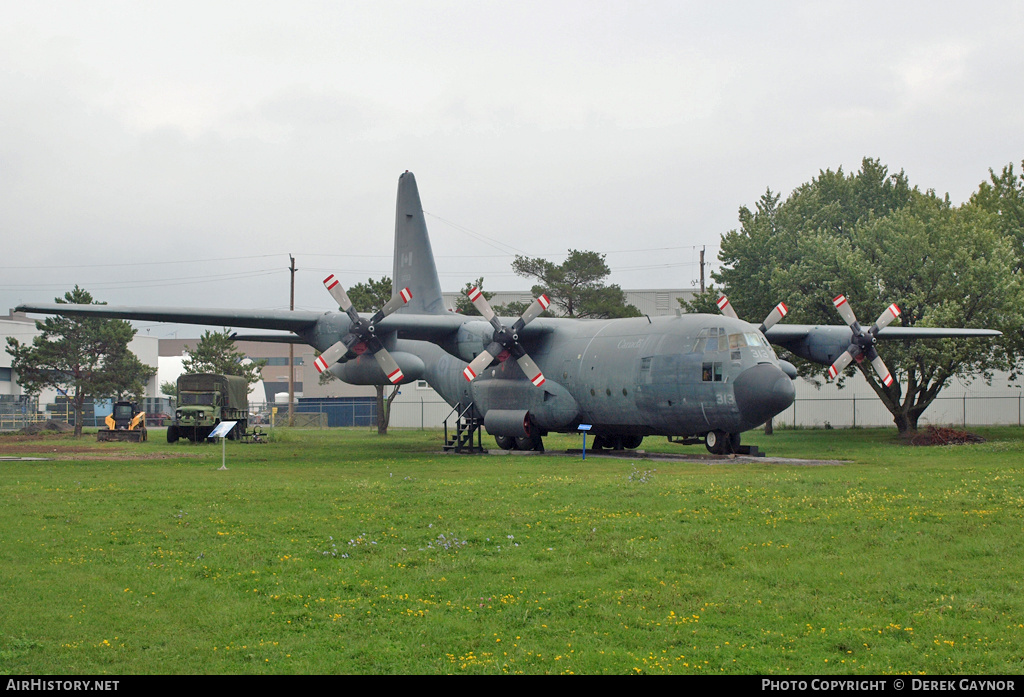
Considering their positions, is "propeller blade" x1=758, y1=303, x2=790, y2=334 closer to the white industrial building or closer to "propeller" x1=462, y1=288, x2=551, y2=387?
"propeller" x1=462, y1=288, x2=551, y2=387

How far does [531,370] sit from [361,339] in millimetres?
5765

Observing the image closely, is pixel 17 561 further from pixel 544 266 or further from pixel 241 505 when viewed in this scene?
pixel 544 266

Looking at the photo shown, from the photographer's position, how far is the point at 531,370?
3134cm

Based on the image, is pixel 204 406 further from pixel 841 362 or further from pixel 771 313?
Answer: pixel 841 362

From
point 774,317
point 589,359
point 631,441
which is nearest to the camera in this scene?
point 589,359

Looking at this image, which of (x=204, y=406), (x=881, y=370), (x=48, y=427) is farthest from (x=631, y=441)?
(x=48, y=427)

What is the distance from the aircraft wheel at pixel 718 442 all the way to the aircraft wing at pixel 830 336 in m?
5.92

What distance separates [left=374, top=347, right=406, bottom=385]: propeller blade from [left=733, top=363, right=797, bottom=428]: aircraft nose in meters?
11.1

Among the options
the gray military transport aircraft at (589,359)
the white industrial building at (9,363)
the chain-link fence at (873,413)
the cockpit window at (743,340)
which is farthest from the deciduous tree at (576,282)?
the white industrial building at (9,363)

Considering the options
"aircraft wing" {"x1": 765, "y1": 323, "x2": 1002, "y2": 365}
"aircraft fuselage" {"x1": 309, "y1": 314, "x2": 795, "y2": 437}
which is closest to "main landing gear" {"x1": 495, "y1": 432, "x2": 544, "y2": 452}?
"aircraft fuselage" {"x1": 309, "y1": 314, "x2": 795, "y2": 437}

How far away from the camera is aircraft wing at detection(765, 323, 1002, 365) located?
109ft

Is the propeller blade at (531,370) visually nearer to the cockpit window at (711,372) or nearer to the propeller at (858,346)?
the cockpit window at (711,372)

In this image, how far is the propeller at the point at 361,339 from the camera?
30172mm
